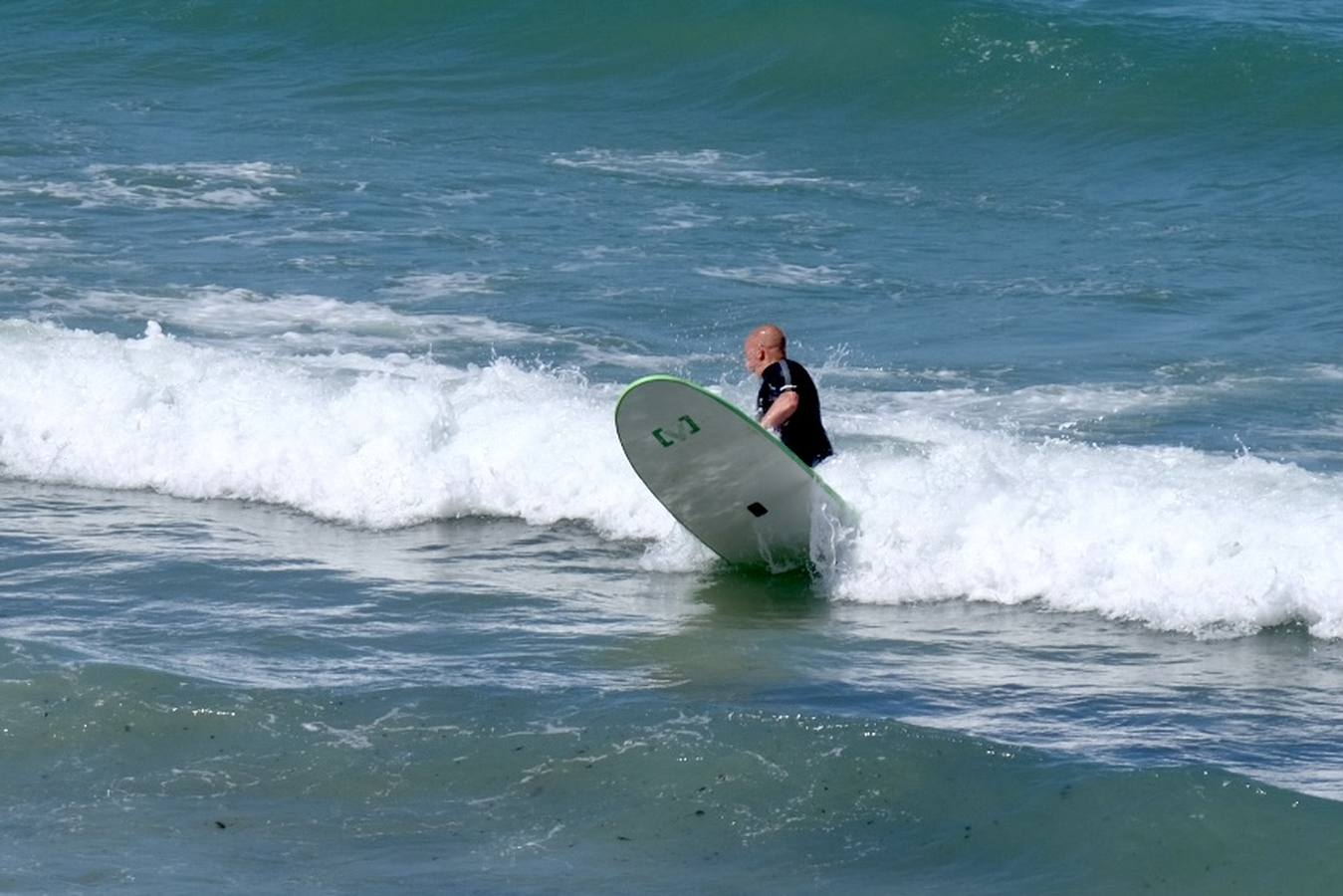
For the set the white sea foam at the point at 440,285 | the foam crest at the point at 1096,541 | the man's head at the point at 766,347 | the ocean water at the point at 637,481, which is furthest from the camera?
the white sea foam at the point at 440,285

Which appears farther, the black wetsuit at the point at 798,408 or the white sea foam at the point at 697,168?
the white sea foam at the point at 697,168

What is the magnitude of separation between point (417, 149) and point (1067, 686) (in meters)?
15.3

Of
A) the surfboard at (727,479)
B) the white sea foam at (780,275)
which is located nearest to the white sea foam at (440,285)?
the white sea foam at (780,275)

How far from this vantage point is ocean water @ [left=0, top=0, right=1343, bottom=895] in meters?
7.23

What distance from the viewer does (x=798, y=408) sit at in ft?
34.1

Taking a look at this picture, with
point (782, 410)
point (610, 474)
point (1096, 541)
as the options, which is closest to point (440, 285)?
point (610, 474)

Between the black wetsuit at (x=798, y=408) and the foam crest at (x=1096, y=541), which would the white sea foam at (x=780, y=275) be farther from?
the black wetsuit at (x=798, y=408)

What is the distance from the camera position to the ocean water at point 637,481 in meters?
7.23

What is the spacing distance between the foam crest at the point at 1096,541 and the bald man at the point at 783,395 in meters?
0.66

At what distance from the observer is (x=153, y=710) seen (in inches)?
315

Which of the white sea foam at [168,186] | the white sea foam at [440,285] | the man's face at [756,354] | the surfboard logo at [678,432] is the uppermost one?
the white sea foam at [168,186]

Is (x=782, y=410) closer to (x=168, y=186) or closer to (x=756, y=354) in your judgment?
(x=756, y=354)

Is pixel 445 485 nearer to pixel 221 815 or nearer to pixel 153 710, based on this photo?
pixel 153 710

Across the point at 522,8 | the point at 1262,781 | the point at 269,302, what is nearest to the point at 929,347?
the point at 269,302
